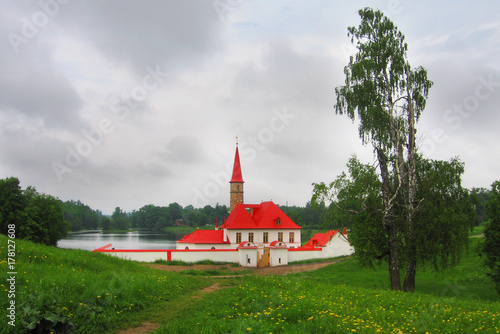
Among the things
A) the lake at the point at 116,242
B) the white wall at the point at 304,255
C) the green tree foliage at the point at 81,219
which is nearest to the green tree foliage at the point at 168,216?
the green tree foliage at the point at 81,219

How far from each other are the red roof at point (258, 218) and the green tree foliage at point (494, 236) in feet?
84.6

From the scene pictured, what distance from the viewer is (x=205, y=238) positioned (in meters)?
36.1

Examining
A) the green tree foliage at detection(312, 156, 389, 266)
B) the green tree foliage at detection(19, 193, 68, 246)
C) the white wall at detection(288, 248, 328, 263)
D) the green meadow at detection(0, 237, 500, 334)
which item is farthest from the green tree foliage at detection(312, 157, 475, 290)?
the green tree foliage at detection(19, 193, 68, 246)

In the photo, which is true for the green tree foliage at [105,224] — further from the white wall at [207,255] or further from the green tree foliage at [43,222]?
the white wall at [207,255]

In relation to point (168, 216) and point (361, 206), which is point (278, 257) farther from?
point (168, 216)

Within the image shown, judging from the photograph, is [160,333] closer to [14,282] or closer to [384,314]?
[14,282]

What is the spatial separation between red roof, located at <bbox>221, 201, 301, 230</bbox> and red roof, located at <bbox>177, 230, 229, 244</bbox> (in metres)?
1.29

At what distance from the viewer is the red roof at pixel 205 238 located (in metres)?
35.4

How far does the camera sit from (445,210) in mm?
14844

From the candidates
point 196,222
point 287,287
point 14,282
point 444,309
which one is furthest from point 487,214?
point 196,222

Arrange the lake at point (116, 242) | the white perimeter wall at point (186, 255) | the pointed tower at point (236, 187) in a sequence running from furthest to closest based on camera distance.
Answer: the lake at point (116, 242) → the pointed tower at point (236, 187) → the white perimeter wall at point (186, 255)

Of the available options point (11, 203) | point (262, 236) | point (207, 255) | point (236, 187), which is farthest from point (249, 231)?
point (11, 203)

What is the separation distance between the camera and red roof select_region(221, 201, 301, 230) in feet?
123

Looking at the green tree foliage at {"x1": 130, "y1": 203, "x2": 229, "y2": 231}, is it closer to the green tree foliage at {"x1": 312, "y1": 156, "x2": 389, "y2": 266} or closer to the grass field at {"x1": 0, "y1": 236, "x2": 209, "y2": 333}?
the green tree foliage at {"x1": 312, "y1": 156, "x2": 389, "y2": 266}
